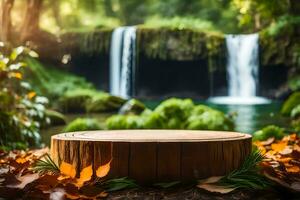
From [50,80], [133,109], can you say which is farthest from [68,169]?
[50,80]

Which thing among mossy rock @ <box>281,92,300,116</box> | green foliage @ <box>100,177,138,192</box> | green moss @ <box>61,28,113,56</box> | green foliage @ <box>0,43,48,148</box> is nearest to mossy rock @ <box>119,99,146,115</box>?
mossy rock @ <box>281,92,300,116</box>

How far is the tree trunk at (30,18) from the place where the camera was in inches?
712

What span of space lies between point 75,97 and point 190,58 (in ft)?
24.3

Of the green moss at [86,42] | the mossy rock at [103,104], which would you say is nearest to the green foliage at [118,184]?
the mossy rock at [103,104]

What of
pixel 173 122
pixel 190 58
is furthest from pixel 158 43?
pixel 173 122

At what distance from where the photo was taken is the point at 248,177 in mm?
2918

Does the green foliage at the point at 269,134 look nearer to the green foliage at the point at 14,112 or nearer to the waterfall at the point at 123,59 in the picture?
the green foliage at the point at 14,112

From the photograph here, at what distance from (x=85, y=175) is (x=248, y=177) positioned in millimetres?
1034

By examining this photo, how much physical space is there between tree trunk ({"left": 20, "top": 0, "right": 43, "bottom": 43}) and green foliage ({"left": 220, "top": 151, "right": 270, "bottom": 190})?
16155 millimetres

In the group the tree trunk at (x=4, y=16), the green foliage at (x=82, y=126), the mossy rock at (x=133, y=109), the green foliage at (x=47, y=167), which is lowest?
the green foliage at (x=82, y=126)

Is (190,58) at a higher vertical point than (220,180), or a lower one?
higher

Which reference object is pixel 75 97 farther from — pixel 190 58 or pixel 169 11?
pixel 169 11

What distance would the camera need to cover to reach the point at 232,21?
31.3m

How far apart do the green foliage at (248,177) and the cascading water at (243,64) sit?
19082mm
